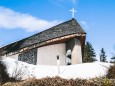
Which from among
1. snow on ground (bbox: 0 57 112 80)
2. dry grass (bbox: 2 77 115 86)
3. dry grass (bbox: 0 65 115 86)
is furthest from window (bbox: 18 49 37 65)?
dry grass (bbox: 2 77 115 86)

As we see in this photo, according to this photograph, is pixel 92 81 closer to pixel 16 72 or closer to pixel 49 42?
pixel 16 72

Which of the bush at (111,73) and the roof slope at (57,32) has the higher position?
the roof slope at (57,32)

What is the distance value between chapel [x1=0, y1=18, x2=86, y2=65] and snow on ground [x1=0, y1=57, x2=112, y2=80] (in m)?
5.93

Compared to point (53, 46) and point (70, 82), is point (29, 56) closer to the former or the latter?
point (53, 46)

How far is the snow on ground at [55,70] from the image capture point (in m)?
11.9

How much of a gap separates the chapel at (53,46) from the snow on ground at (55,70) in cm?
593

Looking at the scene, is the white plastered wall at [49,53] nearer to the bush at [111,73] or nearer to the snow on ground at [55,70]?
the snow on ground at [55,70]

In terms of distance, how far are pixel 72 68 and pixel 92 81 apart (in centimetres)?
264

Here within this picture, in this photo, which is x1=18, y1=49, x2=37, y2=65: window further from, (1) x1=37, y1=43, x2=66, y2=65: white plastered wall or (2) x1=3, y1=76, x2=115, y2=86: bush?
(2) x1=3, y1=76, x2=115, y2=86: bush

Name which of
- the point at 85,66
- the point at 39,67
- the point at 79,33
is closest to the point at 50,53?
the point at 79,33

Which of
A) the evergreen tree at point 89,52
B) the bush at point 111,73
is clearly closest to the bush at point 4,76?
the bush at point 111,73

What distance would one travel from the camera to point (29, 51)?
20.2 meters

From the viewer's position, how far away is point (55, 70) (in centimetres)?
1343

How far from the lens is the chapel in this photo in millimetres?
19812
